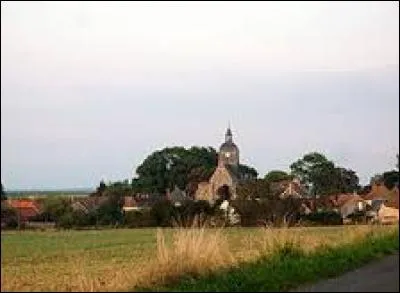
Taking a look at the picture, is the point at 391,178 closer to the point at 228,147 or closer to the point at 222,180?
the point at 222,180

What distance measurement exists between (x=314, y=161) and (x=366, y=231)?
3929 inches

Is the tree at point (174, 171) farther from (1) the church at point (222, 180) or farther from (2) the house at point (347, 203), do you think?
(2) the house at point (347, 203)

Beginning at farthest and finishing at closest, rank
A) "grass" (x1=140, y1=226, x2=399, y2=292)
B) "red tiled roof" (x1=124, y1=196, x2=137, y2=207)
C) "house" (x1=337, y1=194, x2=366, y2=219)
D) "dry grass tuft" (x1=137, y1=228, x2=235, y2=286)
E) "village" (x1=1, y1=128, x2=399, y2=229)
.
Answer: "red tiled roof" (x1=124, y1=196, x2=137, y2=207)
"house" (x1=337, y1=194, x2=366, y2=219)
"village" (x1=1, y1=128, x2=399, y2=229)
"dry grass tuft" (x1=137, y1=228, x2=235, y2=286)
"grass" (x1=140, y1=226, x2=399, y2=292)

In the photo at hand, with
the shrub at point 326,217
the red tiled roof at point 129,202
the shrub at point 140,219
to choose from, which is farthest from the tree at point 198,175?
the shrub at point 326,217

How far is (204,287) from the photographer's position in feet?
39.1

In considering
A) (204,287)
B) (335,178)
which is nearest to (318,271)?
(204,287)

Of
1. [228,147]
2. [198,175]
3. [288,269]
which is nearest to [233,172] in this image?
[198,175]

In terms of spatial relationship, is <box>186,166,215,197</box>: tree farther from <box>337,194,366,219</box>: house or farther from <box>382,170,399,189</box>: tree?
<box>382,170,399,189</box>: tree

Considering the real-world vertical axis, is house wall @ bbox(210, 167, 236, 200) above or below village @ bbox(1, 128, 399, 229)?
above

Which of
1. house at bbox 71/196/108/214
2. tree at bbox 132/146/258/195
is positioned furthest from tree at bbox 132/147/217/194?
house at bbox 71/196/108/214

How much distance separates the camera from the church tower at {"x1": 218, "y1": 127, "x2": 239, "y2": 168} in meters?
140

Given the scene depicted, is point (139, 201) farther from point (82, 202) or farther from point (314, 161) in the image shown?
point (314, 161)

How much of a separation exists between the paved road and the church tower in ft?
398

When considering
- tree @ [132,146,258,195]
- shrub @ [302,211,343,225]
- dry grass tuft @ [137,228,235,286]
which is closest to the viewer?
dry grass tuft @ [137,228,235,286]
